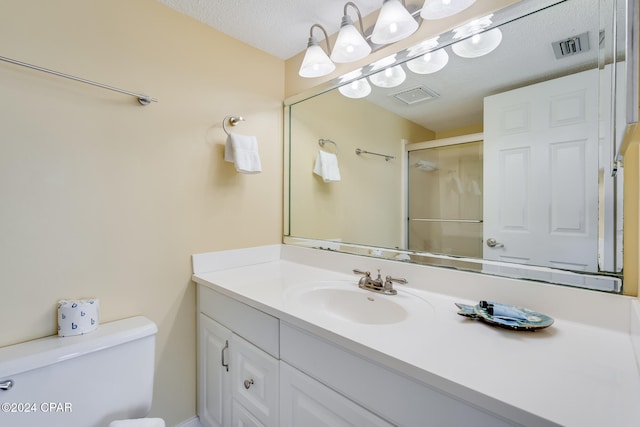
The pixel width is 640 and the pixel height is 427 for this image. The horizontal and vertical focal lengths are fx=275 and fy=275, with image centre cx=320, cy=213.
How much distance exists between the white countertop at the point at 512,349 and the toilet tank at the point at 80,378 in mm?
Result: 394

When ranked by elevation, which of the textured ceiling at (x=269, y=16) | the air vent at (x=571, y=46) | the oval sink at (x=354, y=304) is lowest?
the oval sink at (x=354, y=304)

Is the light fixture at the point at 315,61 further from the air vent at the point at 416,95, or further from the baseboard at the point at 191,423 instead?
the baseboard at the point at 191,423

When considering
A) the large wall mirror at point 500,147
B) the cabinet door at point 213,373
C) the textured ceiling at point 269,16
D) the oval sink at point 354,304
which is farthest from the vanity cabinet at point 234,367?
the textured ceiling at point 269,16

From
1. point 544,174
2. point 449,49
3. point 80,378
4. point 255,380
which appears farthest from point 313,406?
point 449,49

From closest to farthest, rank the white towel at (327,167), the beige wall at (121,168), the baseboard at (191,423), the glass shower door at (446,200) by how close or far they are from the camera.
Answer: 1. the beige wall at (121,168)
2. the glass shower door at (446,200)
3. the baseboard at (191,423)
4. the white towel at (327,167)

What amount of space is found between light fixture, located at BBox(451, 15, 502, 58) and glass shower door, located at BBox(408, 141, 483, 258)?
0.35m

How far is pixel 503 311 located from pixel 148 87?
1.61 meters

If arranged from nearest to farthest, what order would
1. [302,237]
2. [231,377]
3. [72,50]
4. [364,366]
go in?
[364,366] < [72,50] < [231,377] < [302,237]

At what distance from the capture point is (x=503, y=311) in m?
0.82

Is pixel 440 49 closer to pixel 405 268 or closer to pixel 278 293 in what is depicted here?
pixel 405 268

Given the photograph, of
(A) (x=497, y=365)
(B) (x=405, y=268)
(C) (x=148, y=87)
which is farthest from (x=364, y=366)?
(C) (x=148, y=87)

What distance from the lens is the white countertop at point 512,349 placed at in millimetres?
492

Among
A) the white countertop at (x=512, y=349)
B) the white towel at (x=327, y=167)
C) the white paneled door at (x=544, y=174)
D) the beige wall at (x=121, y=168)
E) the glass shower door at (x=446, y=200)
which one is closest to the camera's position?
the white countertop at (x=512, y=349)

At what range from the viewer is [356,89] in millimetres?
1479
